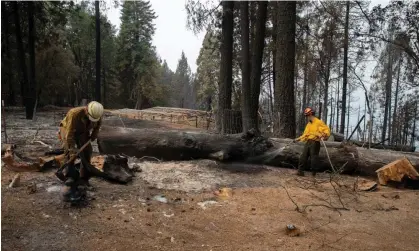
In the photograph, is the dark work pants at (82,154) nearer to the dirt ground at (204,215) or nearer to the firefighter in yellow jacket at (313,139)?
the dirt ground at (204,215)

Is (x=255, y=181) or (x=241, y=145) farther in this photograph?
(x=241, y=145)

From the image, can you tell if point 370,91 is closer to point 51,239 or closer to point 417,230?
point 417,230

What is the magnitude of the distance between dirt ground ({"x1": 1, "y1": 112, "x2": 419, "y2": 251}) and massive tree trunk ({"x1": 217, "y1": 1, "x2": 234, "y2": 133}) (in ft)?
24.2

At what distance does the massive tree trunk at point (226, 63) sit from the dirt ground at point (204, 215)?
24.2 feet

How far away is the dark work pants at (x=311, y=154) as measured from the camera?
24.8 ft

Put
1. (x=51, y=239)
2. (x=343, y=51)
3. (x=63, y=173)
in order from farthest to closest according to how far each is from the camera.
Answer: (x=343, y=51) < (x=63, y=173) < (x=51, y=239)

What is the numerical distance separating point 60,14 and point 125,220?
53.4ft

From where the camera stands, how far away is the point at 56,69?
1237 inches

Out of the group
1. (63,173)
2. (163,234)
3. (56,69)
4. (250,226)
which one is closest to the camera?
(163,234)

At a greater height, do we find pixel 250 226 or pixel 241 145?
pixel 241 145

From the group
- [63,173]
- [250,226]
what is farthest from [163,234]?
[63,173]

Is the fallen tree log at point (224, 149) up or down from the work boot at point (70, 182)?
up

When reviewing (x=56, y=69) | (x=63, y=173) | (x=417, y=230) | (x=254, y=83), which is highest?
(x=56, y=69)

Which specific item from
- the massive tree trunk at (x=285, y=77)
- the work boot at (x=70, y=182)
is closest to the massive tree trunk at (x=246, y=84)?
the massive tree trunk at (x=285, y=77)
